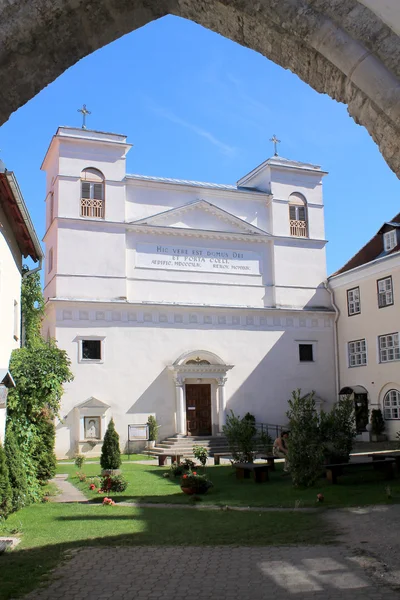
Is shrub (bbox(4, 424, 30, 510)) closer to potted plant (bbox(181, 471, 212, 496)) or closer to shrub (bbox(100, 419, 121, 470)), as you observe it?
potted plant (bbox(181, 471, 212, 496))

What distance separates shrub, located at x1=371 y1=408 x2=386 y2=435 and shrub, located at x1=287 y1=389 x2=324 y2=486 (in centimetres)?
1321

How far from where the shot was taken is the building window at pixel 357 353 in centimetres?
3000

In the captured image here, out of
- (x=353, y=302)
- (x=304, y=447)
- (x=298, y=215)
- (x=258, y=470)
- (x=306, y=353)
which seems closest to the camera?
(x=304, y=447)

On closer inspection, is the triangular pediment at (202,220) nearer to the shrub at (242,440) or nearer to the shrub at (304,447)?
the shrub at (242,440)

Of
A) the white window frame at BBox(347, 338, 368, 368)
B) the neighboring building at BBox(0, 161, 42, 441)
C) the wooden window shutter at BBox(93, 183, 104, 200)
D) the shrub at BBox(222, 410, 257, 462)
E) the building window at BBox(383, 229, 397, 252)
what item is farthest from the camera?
the white window frame at BBox(347, 338, 368, 368)

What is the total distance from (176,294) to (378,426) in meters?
11.2

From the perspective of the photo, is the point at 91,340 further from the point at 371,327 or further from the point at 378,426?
the point at 378,426

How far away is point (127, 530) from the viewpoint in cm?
1080

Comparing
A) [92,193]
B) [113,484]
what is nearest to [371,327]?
[92,193]

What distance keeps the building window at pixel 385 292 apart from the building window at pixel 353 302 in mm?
1713

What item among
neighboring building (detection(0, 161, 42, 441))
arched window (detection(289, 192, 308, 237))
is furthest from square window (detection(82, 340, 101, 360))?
arched window (detection(289, 192, 308, 237))

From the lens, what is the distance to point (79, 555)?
353 inches

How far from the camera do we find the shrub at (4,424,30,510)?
12.2 m

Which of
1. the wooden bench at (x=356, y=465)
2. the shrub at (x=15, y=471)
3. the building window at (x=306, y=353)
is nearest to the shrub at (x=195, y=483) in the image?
the wooden bench at (x=356, y=465)
